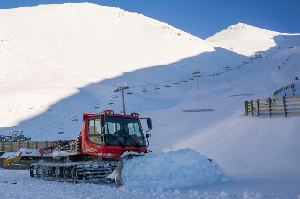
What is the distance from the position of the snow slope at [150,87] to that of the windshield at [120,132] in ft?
6.14

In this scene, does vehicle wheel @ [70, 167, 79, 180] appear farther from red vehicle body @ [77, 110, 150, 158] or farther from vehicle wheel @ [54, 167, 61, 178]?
vehicle wheel @ [54, 167, 61, 178]

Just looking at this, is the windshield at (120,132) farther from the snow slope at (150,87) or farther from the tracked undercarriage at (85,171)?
the snow slope at (150,87)

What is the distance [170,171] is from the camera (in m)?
10.2

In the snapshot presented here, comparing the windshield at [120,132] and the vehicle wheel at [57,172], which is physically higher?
the windshield at [120,132]

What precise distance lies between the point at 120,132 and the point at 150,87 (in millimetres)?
52932

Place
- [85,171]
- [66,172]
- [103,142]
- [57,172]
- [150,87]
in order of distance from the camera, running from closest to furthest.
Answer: [85,171] < [103,142] < [66,172] < [57,172] < [150,87]

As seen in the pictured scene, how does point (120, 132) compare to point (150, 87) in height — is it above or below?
below

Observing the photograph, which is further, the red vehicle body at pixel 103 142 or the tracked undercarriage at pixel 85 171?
the red vehicle body at pixel 103 142

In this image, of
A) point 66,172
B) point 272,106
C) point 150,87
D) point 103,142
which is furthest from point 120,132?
point 150,87

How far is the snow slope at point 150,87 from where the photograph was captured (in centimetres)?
1608

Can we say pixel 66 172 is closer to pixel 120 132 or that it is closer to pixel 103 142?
pixel 103 142

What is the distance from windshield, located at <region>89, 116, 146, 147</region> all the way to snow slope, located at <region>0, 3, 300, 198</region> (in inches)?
73.7

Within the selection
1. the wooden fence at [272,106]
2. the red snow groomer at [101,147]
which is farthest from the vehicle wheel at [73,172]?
the wooden fence at [272,106]

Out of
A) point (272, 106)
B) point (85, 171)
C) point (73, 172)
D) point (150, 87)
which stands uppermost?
point (150, 87)
